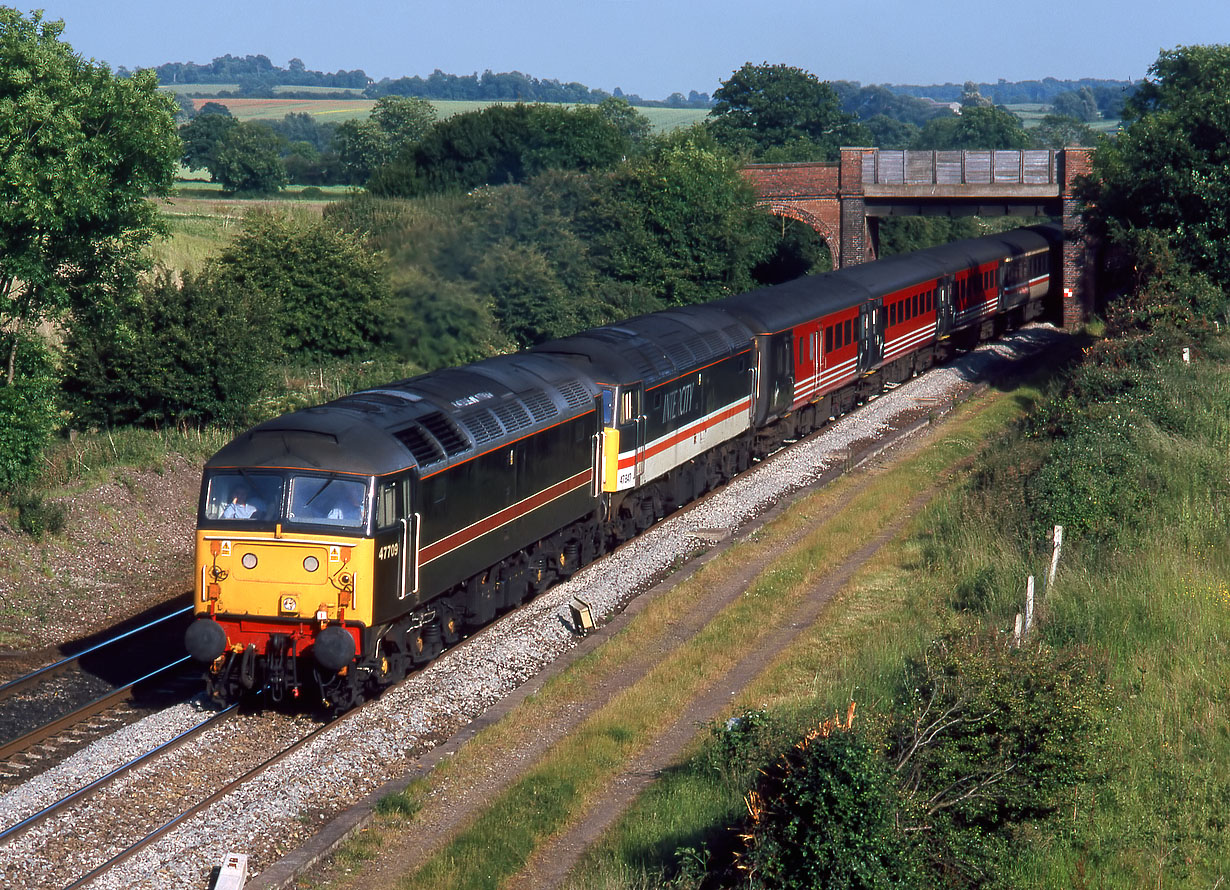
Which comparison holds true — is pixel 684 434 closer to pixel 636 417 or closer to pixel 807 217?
pixel 636 417

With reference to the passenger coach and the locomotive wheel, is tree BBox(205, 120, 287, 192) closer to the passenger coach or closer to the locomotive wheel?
the passenger coach

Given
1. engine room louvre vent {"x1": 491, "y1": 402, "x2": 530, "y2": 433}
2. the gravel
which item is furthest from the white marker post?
engine room louvre vent {"x1": 491, "y1": 402, "x2": 530, "y2": 433}

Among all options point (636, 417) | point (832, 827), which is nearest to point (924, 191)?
point (636, 417)

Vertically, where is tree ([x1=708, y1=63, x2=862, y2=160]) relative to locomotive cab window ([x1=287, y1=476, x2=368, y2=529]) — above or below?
above

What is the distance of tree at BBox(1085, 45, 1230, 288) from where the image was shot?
104 ft

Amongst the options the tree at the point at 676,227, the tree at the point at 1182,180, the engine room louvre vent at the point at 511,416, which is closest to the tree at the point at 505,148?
the tree at the point at 676,227

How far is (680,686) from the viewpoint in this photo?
15.1 m

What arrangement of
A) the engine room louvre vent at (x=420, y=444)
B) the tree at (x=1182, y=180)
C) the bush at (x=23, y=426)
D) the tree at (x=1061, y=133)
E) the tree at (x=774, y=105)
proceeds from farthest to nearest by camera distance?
1. the tree at (x=1061, y=133)
2. the tree at (x=774, y=105)
3. the tree at (x=1182, y=180)
4. the bush at (x=23, y=426)
5. the engine room louvre vent at (x=420, y=444)

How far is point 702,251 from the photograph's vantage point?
165 ft

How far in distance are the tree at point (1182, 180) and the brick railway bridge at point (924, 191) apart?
989 centimetres

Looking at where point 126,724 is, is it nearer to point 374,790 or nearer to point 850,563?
point 374,790

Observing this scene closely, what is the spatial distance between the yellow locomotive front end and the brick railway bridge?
1452 inches

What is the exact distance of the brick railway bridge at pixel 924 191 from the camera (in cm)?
4834

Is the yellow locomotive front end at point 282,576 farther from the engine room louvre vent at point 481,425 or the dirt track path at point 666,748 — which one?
the dirt track path at point 666,748
